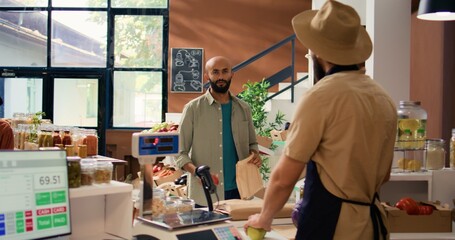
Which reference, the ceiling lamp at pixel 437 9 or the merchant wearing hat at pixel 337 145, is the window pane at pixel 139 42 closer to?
the ceiling lamp at pixel 437 9

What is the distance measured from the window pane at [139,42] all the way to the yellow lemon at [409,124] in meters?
6.64

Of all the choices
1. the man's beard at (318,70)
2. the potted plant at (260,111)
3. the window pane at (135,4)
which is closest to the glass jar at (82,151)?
the man's beard at (318,70)

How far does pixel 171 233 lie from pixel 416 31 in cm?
553

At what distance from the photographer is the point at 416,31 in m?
6.95

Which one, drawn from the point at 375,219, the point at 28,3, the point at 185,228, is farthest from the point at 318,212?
the point at 28,3

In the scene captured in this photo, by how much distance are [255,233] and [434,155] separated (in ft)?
4.97

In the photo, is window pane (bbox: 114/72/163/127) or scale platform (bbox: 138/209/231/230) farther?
window pane (bbox: 114/72/163/127)

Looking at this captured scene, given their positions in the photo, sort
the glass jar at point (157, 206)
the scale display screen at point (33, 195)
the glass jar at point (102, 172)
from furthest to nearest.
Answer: the glass jar at point (157, 206)
the glass jar at point (102, 172)
the scale display screen at point (33, 195)

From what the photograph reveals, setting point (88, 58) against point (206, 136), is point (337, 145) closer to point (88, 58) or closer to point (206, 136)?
point (206, 136)

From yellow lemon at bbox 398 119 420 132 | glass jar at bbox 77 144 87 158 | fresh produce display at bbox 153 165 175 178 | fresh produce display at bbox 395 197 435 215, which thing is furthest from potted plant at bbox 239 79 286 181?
glass jar at bbox 77 144 87 158

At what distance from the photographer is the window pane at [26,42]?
965 centimetres

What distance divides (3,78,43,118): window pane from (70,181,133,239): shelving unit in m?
7.67

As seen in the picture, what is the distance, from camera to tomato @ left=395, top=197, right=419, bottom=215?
3178mm

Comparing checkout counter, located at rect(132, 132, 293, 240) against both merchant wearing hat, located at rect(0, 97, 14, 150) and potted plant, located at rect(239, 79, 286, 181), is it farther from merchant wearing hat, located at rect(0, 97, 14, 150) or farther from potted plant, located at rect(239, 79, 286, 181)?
potted plant, located at rect(239, 79, 286, 181)
